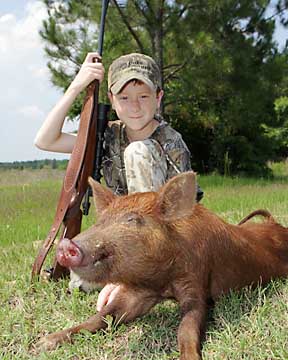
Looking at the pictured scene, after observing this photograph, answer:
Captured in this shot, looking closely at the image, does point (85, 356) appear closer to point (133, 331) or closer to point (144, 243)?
point (133, 331)

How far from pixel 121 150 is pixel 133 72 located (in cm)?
43

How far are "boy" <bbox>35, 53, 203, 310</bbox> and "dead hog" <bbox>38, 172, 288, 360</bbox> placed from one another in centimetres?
39

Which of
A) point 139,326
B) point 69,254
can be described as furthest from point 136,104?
point 69,254

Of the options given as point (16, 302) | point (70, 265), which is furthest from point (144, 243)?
Result: point (16, 302)

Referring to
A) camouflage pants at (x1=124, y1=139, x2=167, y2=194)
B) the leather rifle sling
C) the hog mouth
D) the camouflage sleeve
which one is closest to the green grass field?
the leather rifle sling

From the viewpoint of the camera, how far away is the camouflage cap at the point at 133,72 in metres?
2.69

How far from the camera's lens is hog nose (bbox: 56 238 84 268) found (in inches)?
68.3

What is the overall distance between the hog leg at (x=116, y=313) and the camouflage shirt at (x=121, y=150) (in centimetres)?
84

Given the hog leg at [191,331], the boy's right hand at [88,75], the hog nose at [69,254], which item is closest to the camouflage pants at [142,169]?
the boy's right hand at [88,75]

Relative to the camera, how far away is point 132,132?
2883 millimetres

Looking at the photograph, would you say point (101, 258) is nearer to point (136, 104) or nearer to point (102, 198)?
point (102, 198)

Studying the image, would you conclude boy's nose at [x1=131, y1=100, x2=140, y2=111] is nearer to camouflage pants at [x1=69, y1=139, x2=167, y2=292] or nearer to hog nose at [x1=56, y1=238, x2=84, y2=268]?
camouflage pants at [x1=69, y1=139, x2=167, y2=292]

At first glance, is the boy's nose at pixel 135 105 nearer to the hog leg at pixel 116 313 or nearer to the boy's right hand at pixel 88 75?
the boy's right hand at pixel 88 75

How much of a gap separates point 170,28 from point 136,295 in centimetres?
1016
